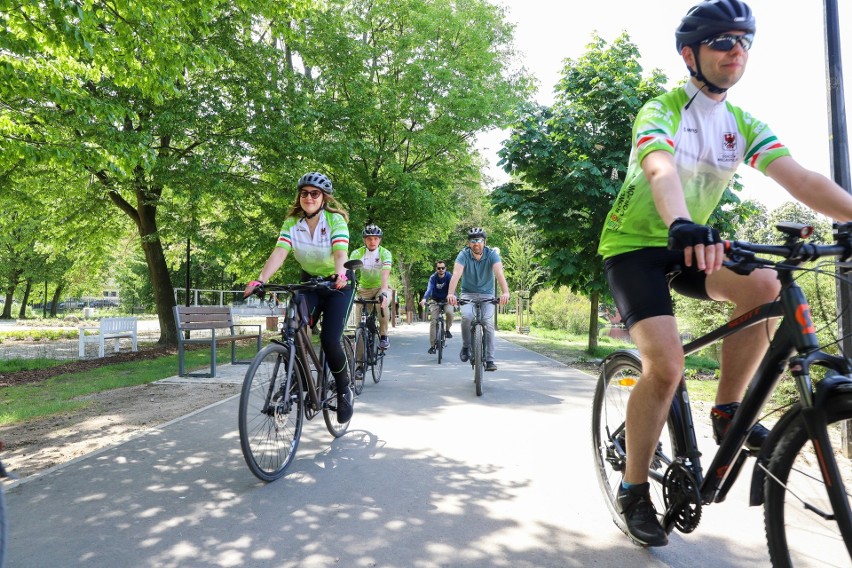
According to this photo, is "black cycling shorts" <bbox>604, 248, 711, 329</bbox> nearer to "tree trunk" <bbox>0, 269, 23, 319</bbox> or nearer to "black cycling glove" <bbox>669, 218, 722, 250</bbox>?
"black cycling glove" <bbox>669, 218, 722, 250</bbox>

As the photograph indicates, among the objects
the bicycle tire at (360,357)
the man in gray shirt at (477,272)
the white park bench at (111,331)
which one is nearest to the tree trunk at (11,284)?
the white park bench at (111,331)

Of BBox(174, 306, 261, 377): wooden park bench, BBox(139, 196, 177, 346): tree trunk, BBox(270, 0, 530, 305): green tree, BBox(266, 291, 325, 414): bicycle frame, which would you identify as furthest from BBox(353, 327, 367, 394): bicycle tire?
BBox(139, 196, 177, 346): tree trunk

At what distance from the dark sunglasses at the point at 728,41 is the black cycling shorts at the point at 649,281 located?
841mm

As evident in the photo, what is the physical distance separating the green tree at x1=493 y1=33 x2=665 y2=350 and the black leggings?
7050 mm

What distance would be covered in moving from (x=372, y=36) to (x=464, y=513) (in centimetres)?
2098

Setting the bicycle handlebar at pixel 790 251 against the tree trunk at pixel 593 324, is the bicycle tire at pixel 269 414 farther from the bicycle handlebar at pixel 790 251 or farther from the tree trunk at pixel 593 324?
the tree trunk at pixel 593 324

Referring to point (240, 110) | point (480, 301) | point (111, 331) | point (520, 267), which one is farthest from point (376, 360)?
point (520, 267)

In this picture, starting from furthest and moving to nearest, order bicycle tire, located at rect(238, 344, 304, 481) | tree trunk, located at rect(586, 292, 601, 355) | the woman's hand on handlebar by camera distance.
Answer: tree trunk, located at rect(586, 292, 601, 355)
the woman's hand on handlebar
bicycle tire, located at rect(238, 344, 304, 481)

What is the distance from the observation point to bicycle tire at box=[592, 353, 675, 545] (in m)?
2.62

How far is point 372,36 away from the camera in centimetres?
2138

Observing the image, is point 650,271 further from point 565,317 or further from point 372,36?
point 565,317

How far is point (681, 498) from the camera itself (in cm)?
237

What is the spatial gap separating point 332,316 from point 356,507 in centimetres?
170

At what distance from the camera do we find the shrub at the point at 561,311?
96.2 feet
